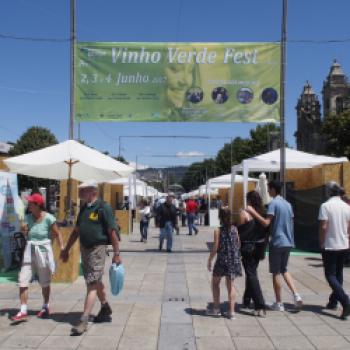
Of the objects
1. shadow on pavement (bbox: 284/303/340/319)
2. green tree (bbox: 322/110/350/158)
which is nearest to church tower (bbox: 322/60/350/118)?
green tree (bbox: 322/110/350/158)

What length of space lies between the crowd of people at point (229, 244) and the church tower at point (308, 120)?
6145 cm

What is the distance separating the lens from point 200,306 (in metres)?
7.73

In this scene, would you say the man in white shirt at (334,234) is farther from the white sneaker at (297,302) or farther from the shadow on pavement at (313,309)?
the white sneaker at (297,302)

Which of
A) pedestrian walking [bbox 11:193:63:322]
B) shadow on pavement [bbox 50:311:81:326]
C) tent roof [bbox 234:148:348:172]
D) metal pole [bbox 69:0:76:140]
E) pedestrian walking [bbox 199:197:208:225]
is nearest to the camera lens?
shadow on pavement [bbox 50:311:81:326]

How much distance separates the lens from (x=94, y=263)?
6.44 m

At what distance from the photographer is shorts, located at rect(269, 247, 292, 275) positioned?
289 inches

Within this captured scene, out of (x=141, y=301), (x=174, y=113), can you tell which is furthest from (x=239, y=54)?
(x=141, y=301)

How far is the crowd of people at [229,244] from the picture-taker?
255 inches

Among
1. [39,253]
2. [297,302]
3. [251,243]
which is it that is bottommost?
[297,302]

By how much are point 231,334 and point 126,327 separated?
Result: 50.2 inches

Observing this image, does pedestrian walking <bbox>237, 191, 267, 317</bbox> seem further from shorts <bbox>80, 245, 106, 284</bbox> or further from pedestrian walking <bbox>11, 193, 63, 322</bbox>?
pedestrian walking <bbox>11, 193, 63, 322</bbox>

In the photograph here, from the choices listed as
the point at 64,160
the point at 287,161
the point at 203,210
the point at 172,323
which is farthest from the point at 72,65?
the point at 203,210

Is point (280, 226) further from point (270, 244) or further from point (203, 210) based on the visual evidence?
point (203, 210)

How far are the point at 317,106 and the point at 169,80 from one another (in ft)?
203
